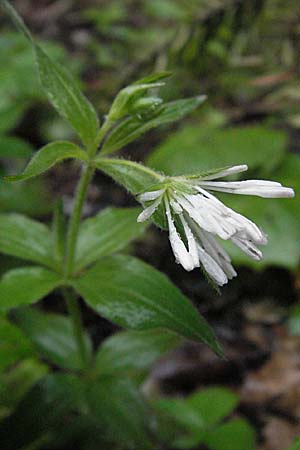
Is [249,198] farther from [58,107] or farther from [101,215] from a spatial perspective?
[58,107]

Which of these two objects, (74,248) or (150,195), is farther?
(74,248)

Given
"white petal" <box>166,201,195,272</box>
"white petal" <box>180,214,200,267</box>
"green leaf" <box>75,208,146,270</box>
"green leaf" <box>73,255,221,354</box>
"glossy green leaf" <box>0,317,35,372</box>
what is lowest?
"glossy green leaf" <box>0,317,35,372</box>

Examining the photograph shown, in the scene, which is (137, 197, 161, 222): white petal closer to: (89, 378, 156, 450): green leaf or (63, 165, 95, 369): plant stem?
(63, 165, 95, 369): plant stem

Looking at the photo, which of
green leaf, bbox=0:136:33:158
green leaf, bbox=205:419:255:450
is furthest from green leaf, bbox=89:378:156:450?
green leaf, bbox=0:136:33:158

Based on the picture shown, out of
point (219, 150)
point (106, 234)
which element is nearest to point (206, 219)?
point (106, 234)

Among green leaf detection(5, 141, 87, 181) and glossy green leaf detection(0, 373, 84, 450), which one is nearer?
green leaf detection(5, 141, 87, 181)

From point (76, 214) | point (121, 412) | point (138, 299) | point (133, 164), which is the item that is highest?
point (133, 164)

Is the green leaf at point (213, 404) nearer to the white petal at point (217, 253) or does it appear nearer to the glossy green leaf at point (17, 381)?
the glossy green leaf at point (17, 381)

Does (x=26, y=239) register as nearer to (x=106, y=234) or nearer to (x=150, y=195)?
(x=106, y=234)
